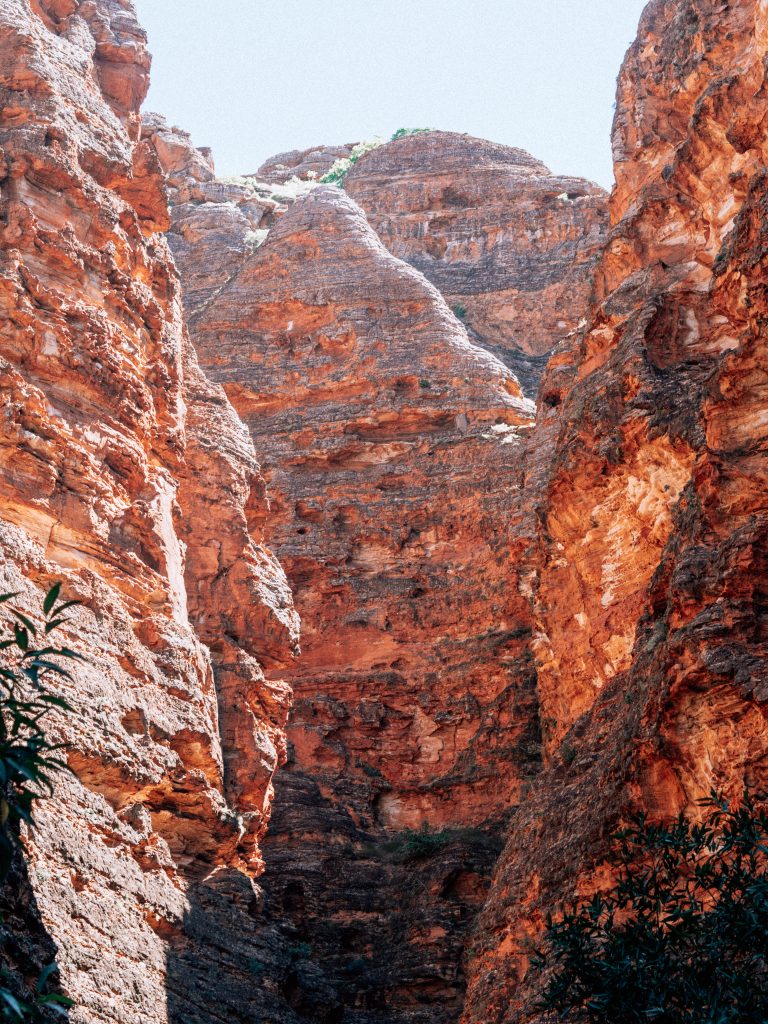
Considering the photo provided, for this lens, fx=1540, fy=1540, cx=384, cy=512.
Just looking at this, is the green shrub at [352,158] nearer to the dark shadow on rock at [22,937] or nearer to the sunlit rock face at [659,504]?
the sunlit rock face at [659,504]

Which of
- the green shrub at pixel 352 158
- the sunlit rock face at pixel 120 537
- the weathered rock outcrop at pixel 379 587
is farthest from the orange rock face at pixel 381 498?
the green shrub at pixel 352 158

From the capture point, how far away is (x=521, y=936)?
20.9 meters

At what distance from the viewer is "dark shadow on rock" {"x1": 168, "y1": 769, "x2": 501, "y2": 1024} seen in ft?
75.6

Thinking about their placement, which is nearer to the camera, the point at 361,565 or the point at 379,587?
the point at 379,587

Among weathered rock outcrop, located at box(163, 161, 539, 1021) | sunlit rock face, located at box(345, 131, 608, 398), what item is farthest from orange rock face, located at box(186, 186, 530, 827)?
sunlit rock face, located at box(345, 131, 608, 398)

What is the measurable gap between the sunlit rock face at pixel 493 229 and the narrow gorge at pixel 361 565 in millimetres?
9978

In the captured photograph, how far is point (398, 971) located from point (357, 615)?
45.1ft

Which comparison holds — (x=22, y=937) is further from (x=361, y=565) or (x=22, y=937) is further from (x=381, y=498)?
(x=381, y=498)

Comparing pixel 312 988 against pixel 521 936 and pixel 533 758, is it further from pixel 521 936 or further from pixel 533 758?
pixel 533 758

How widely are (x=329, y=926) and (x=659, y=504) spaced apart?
11561 millimetres

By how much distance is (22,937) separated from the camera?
15.1 metres

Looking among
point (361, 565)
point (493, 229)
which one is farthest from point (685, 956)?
point (493, 229)

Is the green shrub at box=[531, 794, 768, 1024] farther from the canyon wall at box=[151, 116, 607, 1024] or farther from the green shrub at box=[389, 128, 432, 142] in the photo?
the green shrub at box=[389, 128, 432, 142]

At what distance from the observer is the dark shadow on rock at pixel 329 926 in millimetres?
23031
